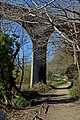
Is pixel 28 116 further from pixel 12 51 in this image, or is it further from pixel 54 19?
pixel 54 19

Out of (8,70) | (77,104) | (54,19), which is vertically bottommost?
(77,104)

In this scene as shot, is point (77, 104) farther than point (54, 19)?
Yes

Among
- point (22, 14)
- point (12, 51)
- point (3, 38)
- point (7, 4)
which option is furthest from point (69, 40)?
point (12, 51)

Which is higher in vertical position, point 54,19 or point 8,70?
point 54,19

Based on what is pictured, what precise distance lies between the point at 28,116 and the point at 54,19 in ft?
18.0

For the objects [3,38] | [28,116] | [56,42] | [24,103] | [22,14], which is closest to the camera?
→ [22,14]

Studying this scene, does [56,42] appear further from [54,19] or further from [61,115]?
[61,115]

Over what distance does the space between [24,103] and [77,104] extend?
2502mm

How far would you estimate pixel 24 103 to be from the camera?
564 inches

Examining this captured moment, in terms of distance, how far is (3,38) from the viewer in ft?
44.1

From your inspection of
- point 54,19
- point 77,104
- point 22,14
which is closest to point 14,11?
point 22,14

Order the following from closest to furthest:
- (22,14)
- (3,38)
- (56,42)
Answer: (22,14), (56,42), (3,38)

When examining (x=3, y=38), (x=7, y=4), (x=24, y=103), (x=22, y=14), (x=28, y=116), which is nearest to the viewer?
(x=22, y=14)

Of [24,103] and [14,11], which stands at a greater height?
[14,11]
